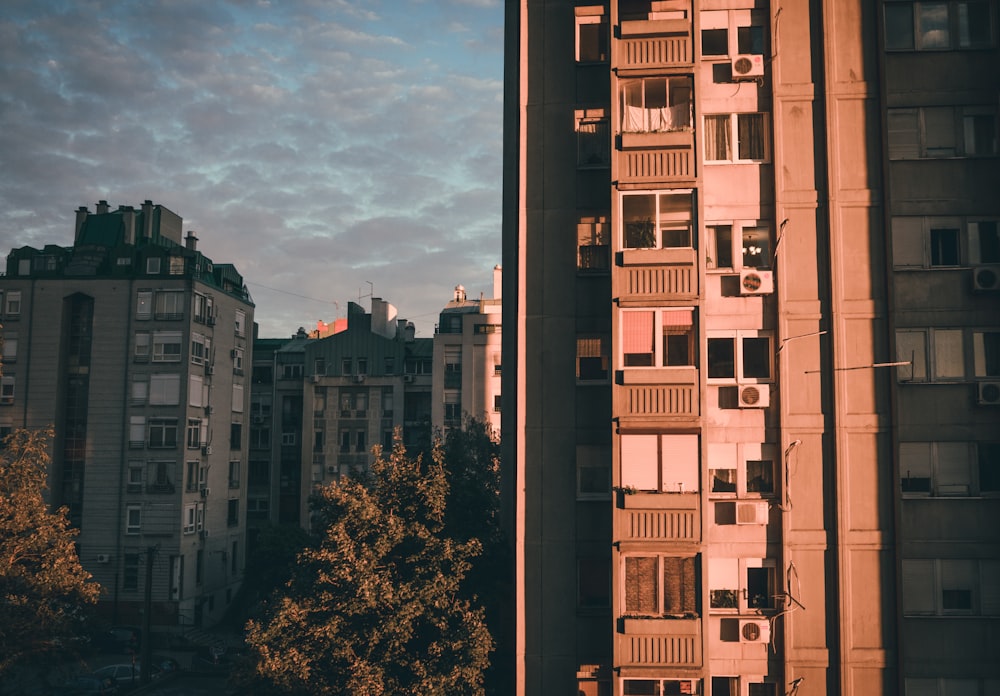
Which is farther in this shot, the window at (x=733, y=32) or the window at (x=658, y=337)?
the window at (x=733, y=32)

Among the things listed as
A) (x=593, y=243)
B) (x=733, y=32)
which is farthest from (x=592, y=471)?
(x=733, y=32)

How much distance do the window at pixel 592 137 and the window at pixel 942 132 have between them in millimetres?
7968

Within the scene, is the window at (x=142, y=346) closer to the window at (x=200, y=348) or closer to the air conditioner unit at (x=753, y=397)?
the window at (x=200, y=348)

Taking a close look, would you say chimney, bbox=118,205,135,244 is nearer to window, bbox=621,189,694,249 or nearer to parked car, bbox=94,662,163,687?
parked car, bbox=94,662,163,687

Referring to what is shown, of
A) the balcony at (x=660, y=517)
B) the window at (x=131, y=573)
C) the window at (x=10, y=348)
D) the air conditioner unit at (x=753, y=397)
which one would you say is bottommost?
the window at (x=131, y=573)

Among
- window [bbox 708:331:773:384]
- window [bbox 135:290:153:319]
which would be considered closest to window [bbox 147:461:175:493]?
window [bbox 135:290:153:319]

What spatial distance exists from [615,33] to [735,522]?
14054mm

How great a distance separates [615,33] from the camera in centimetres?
2397

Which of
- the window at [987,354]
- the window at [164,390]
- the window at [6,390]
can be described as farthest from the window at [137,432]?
the window at [987,354]

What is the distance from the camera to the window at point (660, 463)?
74.4 feet

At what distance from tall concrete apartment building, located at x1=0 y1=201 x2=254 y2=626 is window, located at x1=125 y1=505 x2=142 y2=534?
9 cm

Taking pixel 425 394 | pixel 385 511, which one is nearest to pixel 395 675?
pixel 385 511

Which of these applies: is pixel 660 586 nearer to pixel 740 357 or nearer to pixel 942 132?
pixel 740 357

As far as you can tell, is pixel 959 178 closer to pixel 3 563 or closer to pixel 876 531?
pixel 876 531
